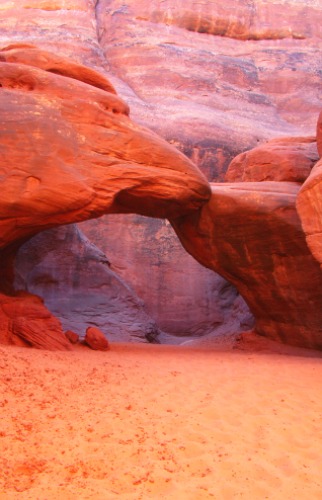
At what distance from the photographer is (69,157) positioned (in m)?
8.16

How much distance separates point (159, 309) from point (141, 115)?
344 inches

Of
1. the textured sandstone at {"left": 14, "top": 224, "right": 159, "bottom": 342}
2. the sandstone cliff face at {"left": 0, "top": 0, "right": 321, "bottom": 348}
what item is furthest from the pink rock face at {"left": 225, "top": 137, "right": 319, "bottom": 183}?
the textured sandstone at {"left": 14, "top": 224, "right": 159, "bottom": 342}

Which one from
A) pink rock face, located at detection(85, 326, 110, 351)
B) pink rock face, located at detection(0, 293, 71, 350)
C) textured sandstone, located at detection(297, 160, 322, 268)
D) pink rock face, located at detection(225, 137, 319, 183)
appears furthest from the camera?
pink rock face, located at detection(225, 137, 319, 183)

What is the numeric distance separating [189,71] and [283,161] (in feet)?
42.6

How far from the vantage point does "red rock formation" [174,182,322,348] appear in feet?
32.4

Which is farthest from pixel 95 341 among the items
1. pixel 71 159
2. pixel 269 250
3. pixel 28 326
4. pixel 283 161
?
pixel 283 161

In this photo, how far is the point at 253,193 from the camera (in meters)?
9.99

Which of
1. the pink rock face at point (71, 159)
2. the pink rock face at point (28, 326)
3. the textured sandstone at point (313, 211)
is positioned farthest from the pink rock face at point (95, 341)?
the textured sandstone at point (313, 211)

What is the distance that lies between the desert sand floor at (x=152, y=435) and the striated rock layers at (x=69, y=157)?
3.04 meters

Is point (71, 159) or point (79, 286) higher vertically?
point (71, 159)

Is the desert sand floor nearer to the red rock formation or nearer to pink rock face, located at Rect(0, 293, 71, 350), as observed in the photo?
pink rock face, located at Rect(0, 293, 71, 350)

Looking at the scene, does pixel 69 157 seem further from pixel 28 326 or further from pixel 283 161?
pixel 283 161

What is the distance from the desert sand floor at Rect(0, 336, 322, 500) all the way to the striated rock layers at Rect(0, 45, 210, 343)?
120 inches

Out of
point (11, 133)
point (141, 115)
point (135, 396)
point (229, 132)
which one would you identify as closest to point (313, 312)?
point (135, 396)
